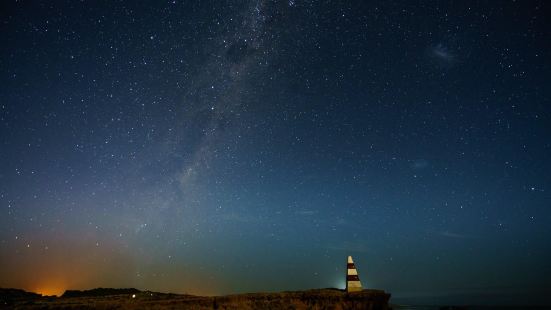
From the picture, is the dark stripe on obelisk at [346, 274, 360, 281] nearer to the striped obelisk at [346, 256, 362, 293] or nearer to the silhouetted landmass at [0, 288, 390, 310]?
the striped obelisk at [346, 256, 362, 293]

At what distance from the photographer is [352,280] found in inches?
786

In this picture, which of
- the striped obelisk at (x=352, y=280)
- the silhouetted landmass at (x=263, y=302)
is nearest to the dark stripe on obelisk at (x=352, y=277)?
the striped obelisk at (x=352, y=280)

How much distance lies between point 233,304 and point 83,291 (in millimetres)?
37511

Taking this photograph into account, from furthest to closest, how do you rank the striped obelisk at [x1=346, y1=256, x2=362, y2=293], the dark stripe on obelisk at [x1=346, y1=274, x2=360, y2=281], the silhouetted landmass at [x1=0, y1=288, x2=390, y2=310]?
1. the dark stripe on obelisk at [x1=346, y1=274, x2=360, y2=281]
2. the striped obelisk at [x1=346, y1=256, x2=362, y2=293]
3. the silhouetted landmass at [x1=0, y1=288, x2=390, y2=310]

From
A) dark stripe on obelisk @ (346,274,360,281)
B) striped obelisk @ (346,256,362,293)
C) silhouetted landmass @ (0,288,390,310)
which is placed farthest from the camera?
dark stripe on obelisk @ (346,274,360,281)

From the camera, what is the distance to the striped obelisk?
19.7m

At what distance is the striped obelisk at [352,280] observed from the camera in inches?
774

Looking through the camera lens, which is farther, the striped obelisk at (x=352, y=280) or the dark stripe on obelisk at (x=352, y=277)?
the dark stripe on obelisk at (x=352, y=277)

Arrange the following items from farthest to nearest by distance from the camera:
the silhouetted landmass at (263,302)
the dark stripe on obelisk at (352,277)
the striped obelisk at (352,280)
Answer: the dark stripe on obelisk at (352,277)
the striped obelisk at (352,280)
the silhouetted landmass at (263,302)

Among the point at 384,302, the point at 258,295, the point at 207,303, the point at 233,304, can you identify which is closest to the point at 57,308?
the point at 207,303

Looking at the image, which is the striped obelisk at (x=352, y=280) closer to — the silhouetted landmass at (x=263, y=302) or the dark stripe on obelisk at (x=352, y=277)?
the dark stripe on obelisk at (x=352, y=277)

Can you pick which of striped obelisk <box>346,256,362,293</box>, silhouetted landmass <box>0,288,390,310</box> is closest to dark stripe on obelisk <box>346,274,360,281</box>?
striped obelisk <box>346,256,362,293</box>

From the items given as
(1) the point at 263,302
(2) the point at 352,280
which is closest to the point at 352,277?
(2) the point at 352,280

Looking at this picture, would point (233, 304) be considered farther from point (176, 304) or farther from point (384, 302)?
point (384, 302)
